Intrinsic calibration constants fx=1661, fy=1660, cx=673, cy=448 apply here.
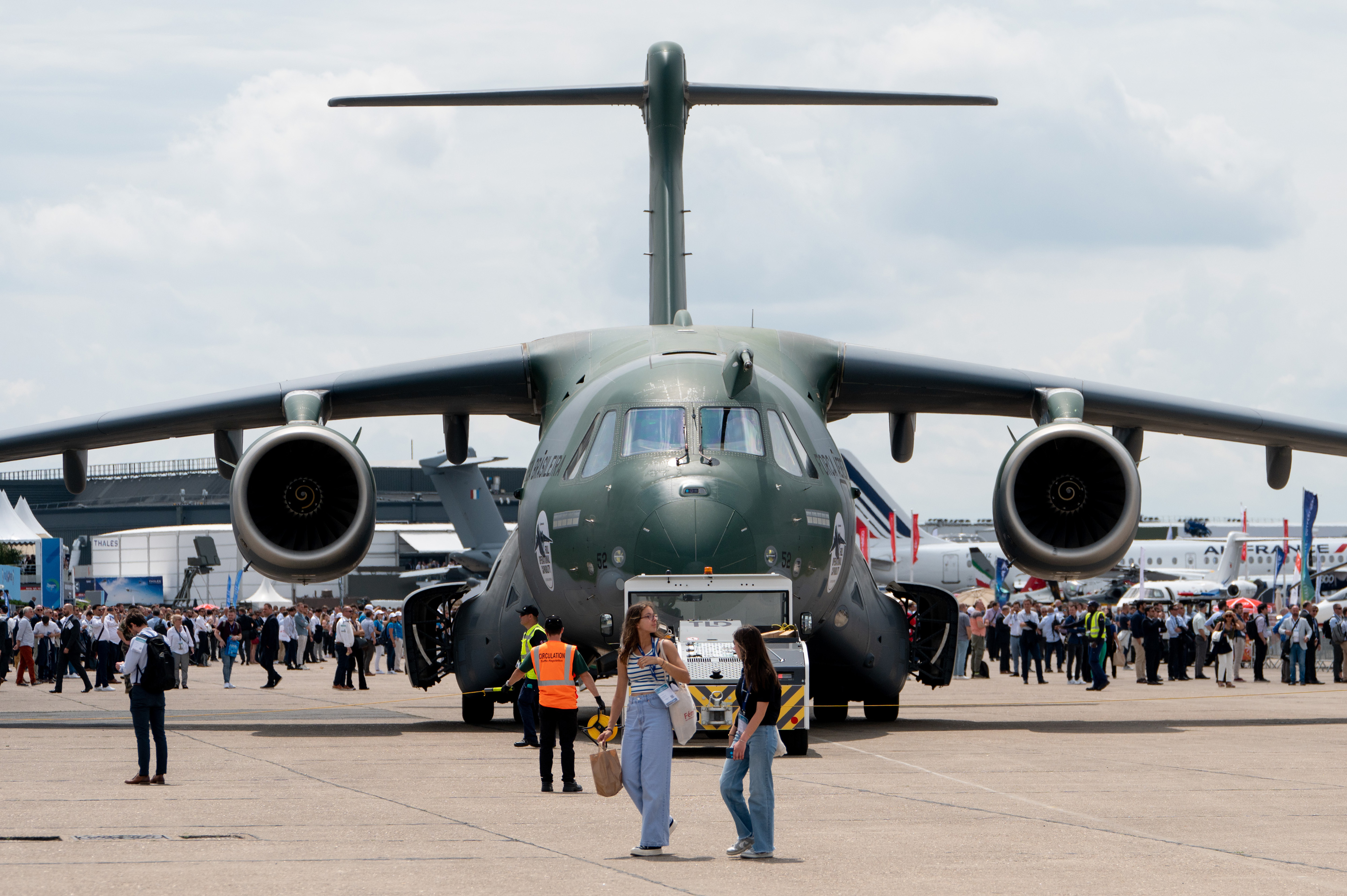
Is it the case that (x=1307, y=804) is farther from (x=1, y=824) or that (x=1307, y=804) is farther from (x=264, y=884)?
(x=1, y=824)

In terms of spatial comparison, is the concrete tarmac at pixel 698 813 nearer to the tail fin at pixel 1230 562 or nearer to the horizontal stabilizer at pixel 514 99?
the horizontal stabilizer at pixel 514 99

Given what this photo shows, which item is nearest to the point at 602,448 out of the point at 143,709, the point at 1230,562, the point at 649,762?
the point at 143,709

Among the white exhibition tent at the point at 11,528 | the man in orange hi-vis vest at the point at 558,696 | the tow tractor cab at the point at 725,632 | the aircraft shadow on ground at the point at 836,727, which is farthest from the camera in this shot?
the white exhibition tent at the point at 11,528

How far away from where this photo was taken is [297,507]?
56.0 ft

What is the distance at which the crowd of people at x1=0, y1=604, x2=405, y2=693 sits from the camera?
28.7 m

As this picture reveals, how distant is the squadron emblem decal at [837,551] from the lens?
50.5ft

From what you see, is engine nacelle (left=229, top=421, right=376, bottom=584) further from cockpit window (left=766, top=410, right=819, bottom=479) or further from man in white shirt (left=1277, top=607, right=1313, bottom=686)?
man in white shirt (left=1277, top=607, right=1313, bottom=686)

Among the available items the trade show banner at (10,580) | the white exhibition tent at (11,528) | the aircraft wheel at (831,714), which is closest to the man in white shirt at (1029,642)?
the aircraft wheel at (831,714)

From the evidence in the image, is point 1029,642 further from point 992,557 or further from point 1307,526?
point 992,557

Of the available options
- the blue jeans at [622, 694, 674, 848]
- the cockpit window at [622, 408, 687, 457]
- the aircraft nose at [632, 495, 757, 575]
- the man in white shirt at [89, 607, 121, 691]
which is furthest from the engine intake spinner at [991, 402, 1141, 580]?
the man in white shirt at [89, 607, 121, 691]

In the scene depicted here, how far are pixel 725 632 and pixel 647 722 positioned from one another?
478 centimetres

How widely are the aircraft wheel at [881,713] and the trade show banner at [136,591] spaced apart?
56110 mm

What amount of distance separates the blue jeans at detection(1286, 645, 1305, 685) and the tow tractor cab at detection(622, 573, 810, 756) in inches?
691

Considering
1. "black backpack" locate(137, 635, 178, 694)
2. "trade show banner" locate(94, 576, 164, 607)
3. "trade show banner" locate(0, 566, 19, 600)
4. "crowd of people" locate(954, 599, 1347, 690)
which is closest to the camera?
"black backpack" locate(137, 635, 178, 694)
